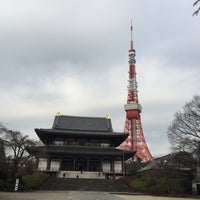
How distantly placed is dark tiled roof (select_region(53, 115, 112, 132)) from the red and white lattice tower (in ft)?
51.6

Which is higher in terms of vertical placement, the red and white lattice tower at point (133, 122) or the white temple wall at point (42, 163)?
the red and white lattice tower at point (133, 122)

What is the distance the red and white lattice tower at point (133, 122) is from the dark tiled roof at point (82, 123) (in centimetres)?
1572

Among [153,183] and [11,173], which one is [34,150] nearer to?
[11,173]

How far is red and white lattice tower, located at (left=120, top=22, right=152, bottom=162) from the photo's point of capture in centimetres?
6338

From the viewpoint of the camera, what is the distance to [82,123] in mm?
48531

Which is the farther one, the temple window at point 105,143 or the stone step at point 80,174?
the temple window at point 105,143

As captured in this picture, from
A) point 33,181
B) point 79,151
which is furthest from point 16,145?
point 79,151

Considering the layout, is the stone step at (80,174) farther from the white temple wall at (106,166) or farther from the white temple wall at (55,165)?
the white temple wall at (106,166)

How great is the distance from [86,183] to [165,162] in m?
10.5

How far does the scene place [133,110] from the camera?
68.4 m

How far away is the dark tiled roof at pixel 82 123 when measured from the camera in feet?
153

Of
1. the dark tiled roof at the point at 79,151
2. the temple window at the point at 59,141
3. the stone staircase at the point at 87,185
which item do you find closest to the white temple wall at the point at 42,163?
the dark tiled roof at the point at 79,151

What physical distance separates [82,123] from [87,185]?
56.6 feet

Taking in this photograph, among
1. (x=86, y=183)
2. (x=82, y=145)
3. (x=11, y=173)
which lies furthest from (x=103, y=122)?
(x=11, y=173)
